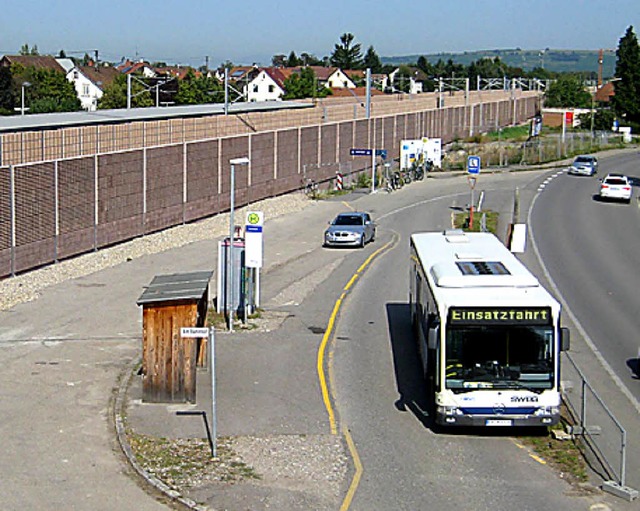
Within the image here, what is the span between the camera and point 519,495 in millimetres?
12711

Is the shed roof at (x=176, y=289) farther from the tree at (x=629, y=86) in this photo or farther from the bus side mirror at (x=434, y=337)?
the tree at (x=629, y=86)

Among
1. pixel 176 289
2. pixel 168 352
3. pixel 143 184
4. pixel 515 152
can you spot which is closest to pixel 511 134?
pixel 515 152

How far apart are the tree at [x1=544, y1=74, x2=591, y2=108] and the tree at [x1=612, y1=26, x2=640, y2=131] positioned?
4106 cm

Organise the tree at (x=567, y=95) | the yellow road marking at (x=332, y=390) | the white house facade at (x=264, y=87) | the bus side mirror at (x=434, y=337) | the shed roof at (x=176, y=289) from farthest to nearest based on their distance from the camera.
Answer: the tree at (x=567, y=95) → the white house facade at (x=264, y=87) → the shed roof at (x=176, y=289) → the bus side mirror at (x=434, y=337) → the yellow road marking at (x=332, y=390)

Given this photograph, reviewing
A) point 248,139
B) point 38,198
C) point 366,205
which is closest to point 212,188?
point 248,139

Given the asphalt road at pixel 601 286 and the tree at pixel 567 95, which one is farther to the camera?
the tree at pixel 567 95

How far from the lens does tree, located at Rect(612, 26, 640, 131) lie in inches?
4542

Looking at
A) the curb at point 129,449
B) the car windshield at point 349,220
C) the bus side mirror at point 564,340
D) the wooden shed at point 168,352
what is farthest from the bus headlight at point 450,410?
the car windshield at point 349,220

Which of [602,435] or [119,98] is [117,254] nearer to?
[602,435]

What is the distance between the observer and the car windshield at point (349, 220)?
37.3 metres

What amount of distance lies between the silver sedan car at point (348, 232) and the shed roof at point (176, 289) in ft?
56.1

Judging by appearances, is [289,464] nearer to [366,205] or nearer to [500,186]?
[366,205]

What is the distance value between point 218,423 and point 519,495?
508 centimetres

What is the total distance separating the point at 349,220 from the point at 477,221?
790cm
